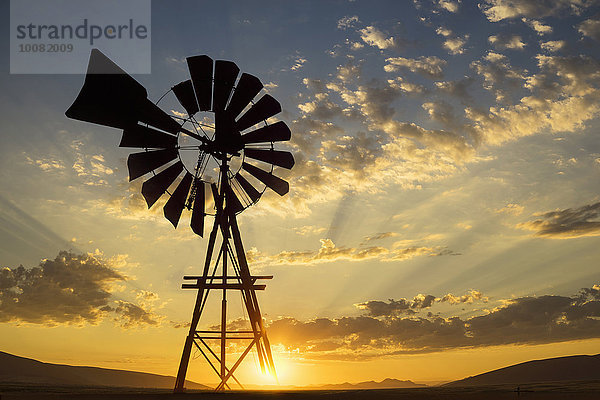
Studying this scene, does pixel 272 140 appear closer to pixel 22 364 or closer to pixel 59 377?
pixel 59 377

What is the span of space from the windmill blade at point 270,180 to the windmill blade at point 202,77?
3823mm

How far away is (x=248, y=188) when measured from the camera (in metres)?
23.5

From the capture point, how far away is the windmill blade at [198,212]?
73.9 ft

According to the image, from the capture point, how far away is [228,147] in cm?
2267

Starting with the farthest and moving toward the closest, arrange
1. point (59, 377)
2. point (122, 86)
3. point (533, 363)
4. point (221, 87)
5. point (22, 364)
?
point (22, 364) → point (59, 377) → point (533, 363) → point (221, 87) → point (122, 86)

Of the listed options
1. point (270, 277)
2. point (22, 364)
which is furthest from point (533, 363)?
point (22, 364)

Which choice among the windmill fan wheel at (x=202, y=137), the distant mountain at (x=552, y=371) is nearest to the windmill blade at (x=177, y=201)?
the windmill fan wheel at (x=202, y=137)

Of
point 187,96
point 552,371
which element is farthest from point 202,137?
point 552,371

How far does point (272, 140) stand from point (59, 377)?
190 meters

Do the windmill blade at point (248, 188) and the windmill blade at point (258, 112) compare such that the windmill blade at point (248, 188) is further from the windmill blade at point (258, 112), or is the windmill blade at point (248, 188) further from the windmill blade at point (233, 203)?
the windmill blade at point (258, 112)

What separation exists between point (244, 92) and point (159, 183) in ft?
18.9

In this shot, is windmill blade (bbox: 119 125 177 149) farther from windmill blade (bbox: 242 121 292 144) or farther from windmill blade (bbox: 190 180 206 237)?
windmill blade (bbox: 242 121 292 144)

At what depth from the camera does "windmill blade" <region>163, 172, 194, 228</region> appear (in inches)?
862

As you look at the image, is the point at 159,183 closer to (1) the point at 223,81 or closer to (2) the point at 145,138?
(2) the point at 145,138
